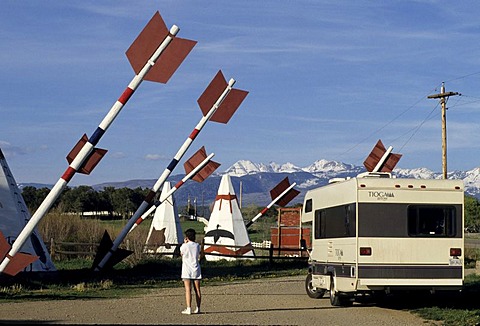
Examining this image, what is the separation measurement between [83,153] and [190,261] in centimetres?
486

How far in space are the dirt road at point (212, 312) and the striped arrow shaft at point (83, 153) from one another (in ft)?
5.32

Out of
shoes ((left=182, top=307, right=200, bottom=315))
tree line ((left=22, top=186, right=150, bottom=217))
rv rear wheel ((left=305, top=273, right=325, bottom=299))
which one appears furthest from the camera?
tree line ((left=22, top=186, right=150, bottom=217))

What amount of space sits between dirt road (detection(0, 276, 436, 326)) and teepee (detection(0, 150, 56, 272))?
4.23m

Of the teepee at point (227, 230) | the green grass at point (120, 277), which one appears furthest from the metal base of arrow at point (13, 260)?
the teepee at point (227, 230)

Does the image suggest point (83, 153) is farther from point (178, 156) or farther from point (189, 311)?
point (178, 156)

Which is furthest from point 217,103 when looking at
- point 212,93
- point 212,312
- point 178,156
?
point 212,312

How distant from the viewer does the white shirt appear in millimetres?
15602

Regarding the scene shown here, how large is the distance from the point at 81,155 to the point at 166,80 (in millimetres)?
2733

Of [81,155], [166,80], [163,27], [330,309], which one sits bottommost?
[330,309]

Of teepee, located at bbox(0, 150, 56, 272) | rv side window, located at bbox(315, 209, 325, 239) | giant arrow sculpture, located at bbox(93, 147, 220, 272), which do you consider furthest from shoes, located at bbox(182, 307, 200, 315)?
giant arrow sculpture, located at bbox(93, 147, 220, 272)

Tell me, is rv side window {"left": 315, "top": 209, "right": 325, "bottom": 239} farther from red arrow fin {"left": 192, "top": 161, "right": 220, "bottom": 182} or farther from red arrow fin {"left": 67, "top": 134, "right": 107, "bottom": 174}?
red arrow fin {"left": 192, "top": 161, "right": 220, "bottom": 182}

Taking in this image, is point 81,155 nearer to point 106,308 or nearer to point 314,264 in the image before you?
point 106,308

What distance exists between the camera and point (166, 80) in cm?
1966

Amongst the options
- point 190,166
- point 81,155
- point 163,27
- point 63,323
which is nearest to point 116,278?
point 190,166
